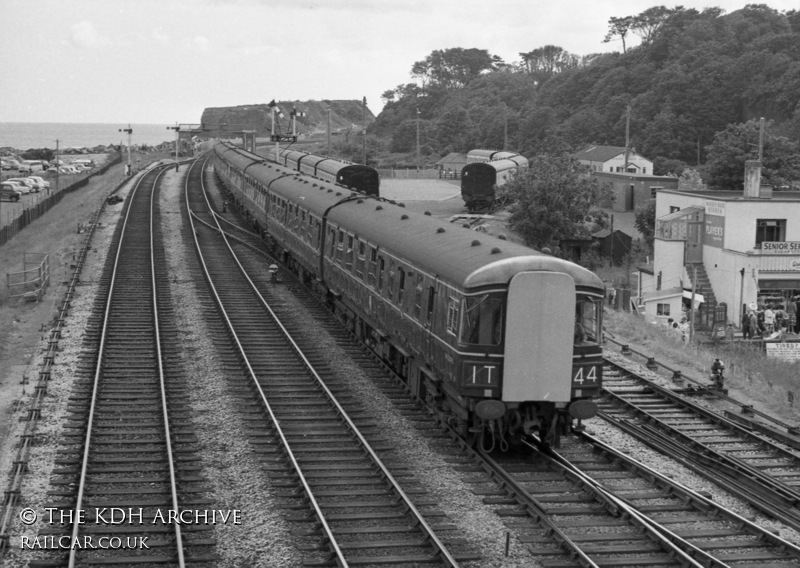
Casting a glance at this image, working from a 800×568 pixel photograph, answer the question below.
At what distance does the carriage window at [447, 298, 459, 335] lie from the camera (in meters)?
14.3

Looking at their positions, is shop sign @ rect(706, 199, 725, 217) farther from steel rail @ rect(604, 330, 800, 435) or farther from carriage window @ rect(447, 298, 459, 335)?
carriage window @ rect(447, 298, 459, 335)

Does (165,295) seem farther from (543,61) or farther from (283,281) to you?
(543,61)

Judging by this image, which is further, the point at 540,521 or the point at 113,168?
the point at 113,168

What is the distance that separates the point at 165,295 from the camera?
28.2m

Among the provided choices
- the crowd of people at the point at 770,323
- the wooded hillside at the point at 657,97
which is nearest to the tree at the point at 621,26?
the wooded hillside at the point at 657,97

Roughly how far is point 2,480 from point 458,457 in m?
6.12

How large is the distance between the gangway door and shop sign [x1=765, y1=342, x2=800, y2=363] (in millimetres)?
14772

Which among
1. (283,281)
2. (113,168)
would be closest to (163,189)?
(283,281)

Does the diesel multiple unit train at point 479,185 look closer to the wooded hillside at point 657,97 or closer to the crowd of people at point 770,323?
the crowd of people at point 770,323

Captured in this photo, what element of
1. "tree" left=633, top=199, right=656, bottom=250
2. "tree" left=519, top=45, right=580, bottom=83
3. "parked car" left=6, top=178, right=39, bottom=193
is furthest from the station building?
"tree" left=519, top=45, right=580, bottom=83

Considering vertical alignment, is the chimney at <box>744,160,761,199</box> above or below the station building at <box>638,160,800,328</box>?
above

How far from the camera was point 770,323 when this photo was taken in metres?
31.4

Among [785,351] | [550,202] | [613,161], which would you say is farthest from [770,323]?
[613,161]

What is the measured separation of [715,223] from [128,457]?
96.0ft
